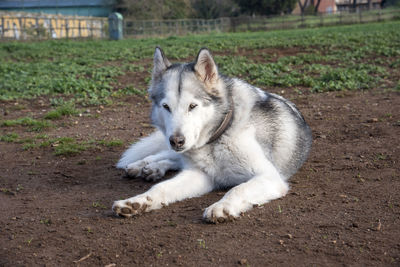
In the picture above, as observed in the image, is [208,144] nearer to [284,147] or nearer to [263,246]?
[284,147]

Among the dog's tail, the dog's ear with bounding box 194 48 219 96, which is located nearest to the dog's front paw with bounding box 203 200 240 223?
the dog's ear with bounding box 194 48 219 96

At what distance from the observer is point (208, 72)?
424cm

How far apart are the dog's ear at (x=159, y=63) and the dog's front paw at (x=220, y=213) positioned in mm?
1492

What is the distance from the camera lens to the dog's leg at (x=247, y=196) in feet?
11.5

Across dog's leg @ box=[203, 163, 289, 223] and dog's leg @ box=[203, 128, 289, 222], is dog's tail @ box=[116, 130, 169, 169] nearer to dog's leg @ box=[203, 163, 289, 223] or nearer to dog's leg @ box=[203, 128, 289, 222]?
dog's leg @ box=[203, 128, 289, 222]

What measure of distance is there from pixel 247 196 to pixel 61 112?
5.23 meters

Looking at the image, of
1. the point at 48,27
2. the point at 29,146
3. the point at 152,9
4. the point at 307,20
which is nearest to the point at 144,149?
the point at 29,146

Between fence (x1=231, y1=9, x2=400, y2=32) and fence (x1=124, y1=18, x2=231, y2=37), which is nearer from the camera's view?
fence (x1=124, y1=18, x2=231, y2=37)

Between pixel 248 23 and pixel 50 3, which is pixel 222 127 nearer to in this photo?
pixel 248 23

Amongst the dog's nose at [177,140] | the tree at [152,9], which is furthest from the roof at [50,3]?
the dog's nose at [177,140]

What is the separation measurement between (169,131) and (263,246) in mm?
1326

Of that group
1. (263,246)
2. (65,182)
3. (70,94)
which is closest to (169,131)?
(263,246)

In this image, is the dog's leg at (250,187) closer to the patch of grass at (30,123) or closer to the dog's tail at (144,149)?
the dog's tail at (144,149)

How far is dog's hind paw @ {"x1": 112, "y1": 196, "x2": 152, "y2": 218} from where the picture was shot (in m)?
3.67
